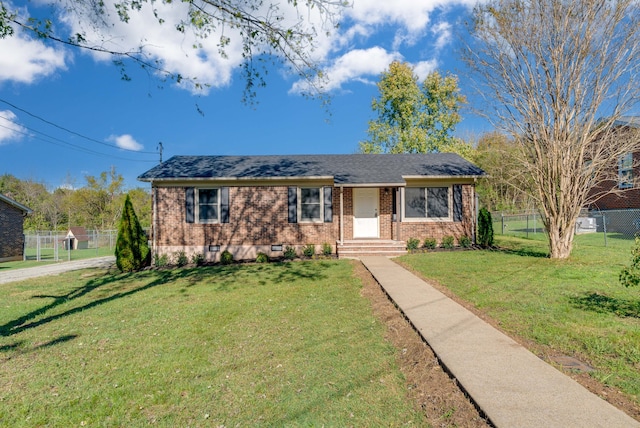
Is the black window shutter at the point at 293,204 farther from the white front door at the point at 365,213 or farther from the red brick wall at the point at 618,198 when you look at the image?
the red brick wall at the point at 618,198

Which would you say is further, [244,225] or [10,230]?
[10,230]

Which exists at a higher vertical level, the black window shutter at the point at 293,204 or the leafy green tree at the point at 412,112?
the leafy green tree at the point at 412,112

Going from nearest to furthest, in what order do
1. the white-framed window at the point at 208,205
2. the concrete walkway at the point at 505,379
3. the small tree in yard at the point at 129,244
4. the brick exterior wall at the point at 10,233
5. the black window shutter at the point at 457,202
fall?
the concrete walkway at the point at 505,379 → the small tree in yard at the point at 129,244 → the white-framed window at the point at 208,205 → the black window shutter at the point at 457,202 → the brick exterior wall at the point at 10,233

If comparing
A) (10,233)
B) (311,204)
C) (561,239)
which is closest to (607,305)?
(561,239)

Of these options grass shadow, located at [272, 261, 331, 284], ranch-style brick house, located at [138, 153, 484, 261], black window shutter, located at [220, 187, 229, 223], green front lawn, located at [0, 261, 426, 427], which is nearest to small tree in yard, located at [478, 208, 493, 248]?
ranch-style brick house, located at [138, 153, 484, 261]

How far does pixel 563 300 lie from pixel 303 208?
8.54 metres

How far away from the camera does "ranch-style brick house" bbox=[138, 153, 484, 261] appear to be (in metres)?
12.1

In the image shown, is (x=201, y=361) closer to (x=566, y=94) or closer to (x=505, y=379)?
(x=505, y=379)

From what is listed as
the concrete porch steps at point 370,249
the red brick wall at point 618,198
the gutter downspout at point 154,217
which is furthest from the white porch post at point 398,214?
the red brick wall at point 618,198

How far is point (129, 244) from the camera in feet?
35.1

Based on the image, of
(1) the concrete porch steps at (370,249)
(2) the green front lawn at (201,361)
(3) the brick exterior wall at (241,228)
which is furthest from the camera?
(3) the brick exterior wall at (241,228)

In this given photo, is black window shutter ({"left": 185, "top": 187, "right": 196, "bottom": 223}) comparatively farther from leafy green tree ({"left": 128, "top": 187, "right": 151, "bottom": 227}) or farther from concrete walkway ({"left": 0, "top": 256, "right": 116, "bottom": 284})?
leafy green tree ({"left": 128, "top": 187, "right": 151, "bottom": 227})

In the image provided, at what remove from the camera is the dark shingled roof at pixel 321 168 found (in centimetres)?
1216

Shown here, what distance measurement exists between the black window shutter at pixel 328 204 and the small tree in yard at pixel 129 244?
6431 mm
